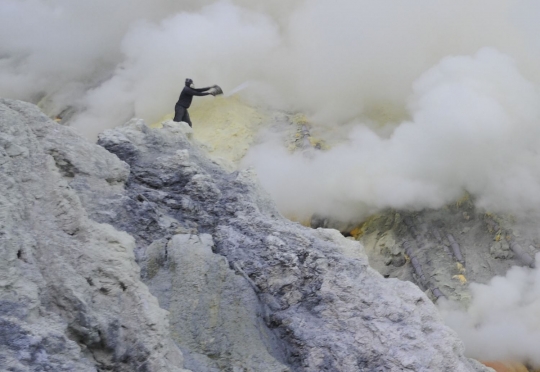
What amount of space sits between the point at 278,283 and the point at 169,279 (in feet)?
2.05

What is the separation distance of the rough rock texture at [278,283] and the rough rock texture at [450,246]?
12.0 feet

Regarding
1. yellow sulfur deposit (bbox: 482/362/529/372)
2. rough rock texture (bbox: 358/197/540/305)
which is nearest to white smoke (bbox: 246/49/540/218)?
rough rock texture (bbox: 358/197/540/305)

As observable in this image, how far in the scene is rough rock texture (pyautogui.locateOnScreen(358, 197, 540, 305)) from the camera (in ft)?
23.3

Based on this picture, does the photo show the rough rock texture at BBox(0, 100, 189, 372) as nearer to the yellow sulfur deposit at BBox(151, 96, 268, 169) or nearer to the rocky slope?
the rocky slope

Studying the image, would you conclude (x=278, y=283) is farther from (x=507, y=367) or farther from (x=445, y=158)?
(x=445, y=158)

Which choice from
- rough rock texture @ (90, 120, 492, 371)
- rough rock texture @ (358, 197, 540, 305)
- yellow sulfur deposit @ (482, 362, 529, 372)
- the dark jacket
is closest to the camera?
rough rock texture @ (90, 120, 492, 371)

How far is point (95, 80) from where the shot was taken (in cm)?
1139

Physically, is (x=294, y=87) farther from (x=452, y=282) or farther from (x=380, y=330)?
(x=380, y=330)

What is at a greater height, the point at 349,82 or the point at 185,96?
the point at 349,82

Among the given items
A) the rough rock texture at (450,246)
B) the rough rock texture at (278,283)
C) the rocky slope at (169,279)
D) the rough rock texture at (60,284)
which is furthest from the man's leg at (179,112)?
the rough rock texture at (60,284)

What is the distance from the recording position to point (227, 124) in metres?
9.31

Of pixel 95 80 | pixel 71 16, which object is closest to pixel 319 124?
pixel 95 80

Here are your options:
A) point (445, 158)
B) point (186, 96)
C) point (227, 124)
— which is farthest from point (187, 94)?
point (445, 158)

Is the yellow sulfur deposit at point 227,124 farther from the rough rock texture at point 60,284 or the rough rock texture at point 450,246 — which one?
the rough rock texture at point 60,284
